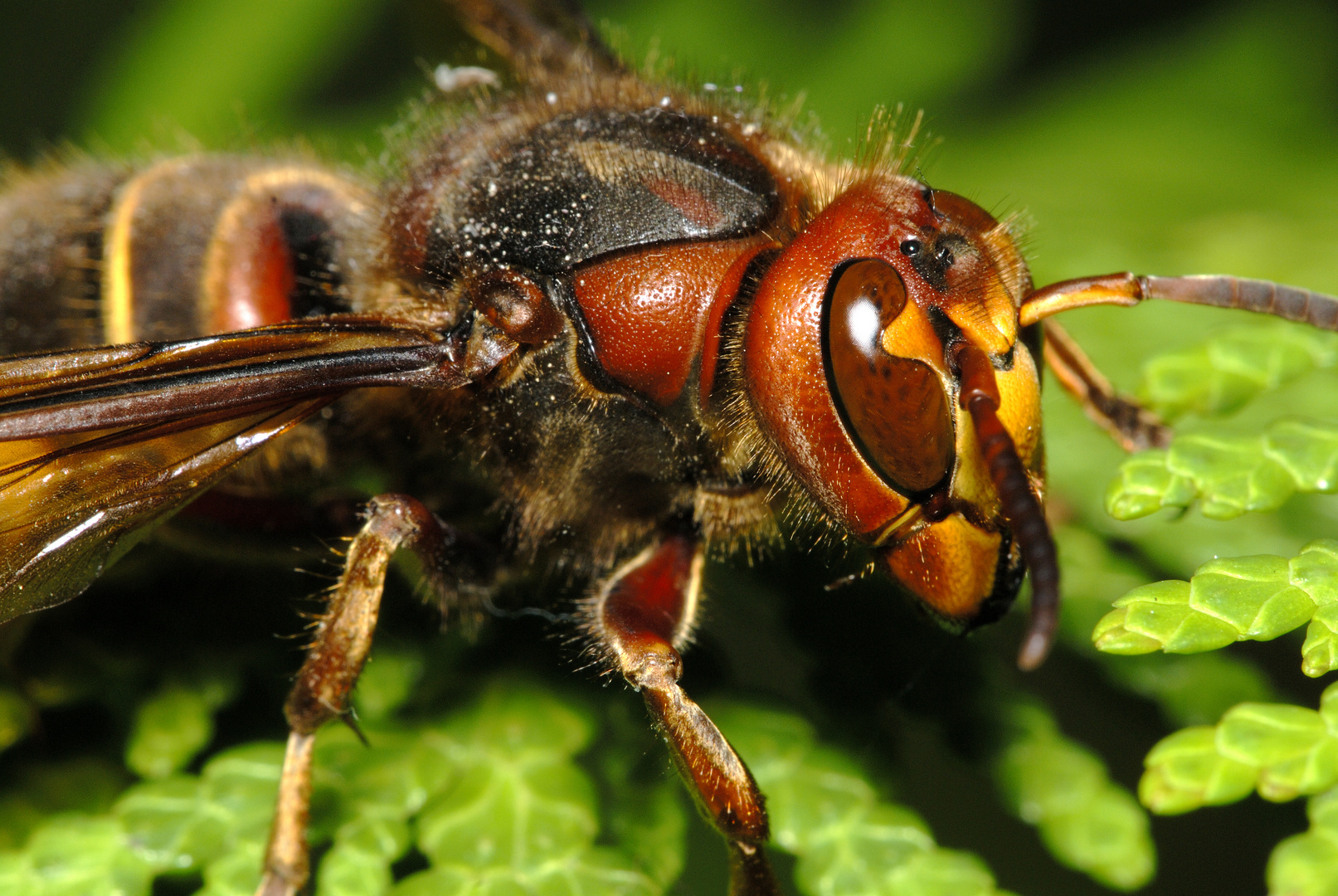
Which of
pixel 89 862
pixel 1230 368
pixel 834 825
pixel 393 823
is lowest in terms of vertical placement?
pixel 89 862

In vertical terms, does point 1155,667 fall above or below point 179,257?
below

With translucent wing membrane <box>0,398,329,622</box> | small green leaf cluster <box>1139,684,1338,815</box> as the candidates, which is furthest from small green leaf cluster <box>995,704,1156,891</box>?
translucent wing membrane <box>0,398,329,622</box>

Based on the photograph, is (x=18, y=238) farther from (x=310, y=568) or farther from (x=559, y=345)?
(x=559, y=345)

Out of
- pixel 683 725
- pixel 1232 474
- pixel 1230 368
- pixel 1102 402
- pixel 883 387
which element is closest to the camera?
pixel 883 387

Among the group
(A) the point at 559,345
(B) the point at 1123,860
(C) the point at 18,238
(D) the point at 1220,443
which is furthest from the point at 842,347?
(C) the point at 18,238

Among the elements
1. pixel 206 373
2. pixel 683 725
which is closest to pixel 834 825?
pixel 683 725

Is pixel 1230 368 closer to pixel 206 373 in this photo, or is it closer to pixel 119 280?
pixel 206 373
